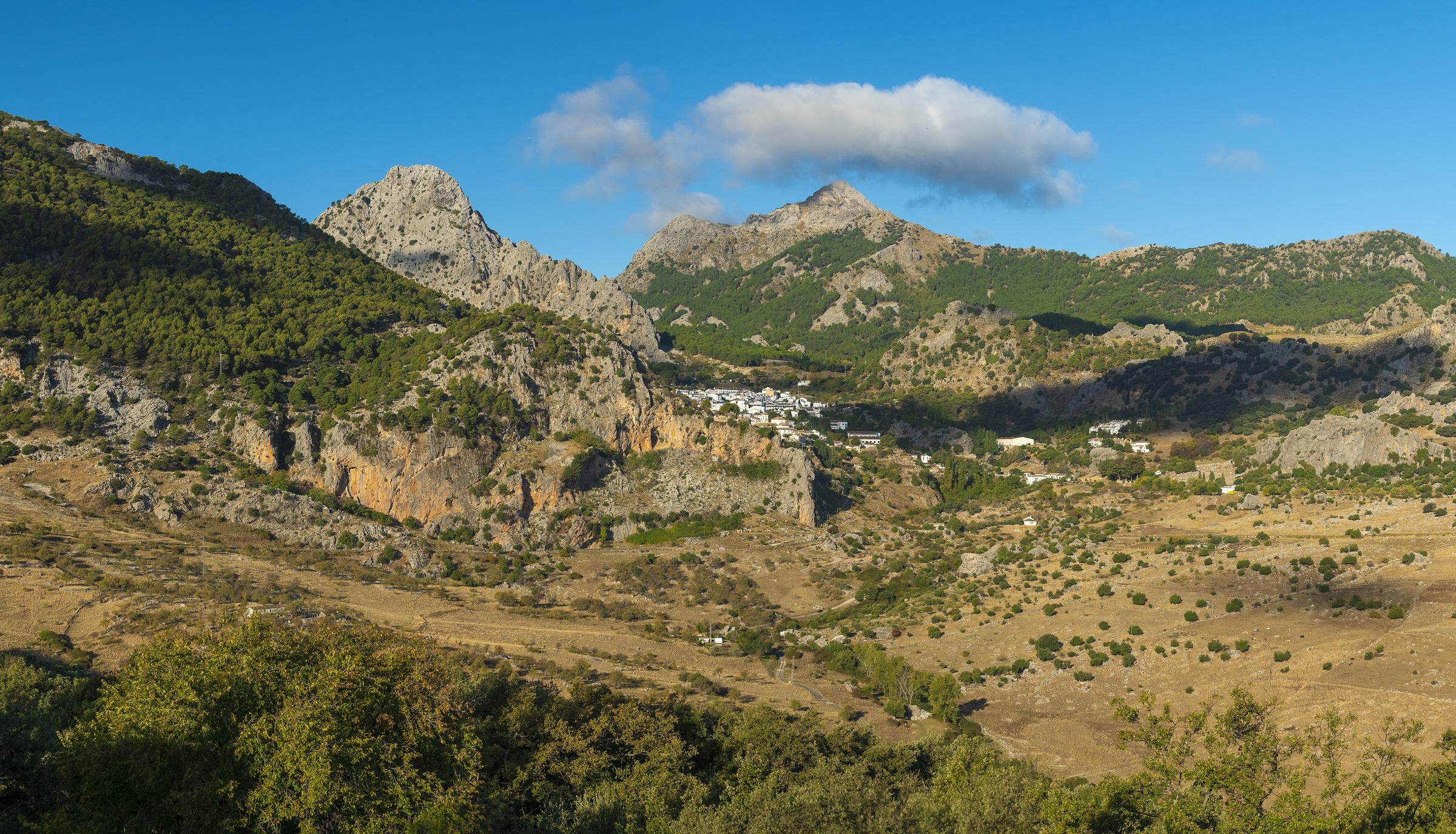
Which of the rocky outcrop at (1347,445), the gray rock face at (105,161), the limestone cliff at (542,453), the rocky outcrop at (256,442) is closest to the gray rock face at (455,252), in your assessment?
the gray rock face at (105,161)

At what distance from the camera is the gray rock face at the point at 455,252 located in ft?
443

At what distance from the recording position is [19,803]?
23.0m

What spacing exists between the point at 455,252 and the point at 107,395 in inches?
2880

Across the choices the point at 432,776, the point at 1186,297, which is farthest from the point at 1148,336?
the point at 432,776

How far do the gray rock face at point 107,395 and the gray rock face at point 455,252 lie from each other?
62884 mm

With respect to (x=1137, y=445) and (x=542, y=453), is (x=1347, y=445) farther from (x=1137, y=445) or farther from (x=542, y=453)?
(x=542, y=453)

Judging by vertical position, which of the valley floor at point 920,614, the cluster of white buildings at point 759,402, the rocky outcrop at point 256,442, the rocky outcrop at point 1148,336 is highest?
the rocky outcrop at point 1148,336

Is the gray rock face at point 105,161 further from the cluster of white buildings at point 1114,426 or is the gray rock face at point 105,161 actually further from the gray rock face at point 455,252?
the cluster of white buildings at point 1114,426

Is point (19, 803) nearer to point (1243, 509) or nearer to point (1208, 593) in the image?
point (1208, 593)

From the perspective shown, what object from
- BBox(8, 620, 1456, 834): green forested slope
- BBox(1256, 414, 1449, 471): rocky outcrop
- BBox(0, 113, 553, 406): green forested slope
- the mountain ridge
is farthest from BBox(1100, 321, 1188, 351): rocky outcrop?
BBox(8, 620, 1456, 834): green forested slope

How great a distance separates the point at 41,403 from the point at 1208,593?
2929 inches

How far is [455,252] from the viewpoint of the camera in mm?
137250

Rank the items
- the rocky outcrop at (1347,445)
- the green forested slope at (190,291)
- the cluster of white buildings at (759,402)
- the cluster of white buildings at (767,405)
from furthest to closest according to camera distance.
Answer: the cluster of white buildings at (759,402)
the cluster of white buildings at (767,405)
the rocky outcrop at (1347,445)
the green forested slope at (190,291)

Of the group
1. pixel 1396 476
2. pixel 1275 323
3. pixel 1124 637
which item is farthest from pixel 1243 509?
pixel 1275 323
